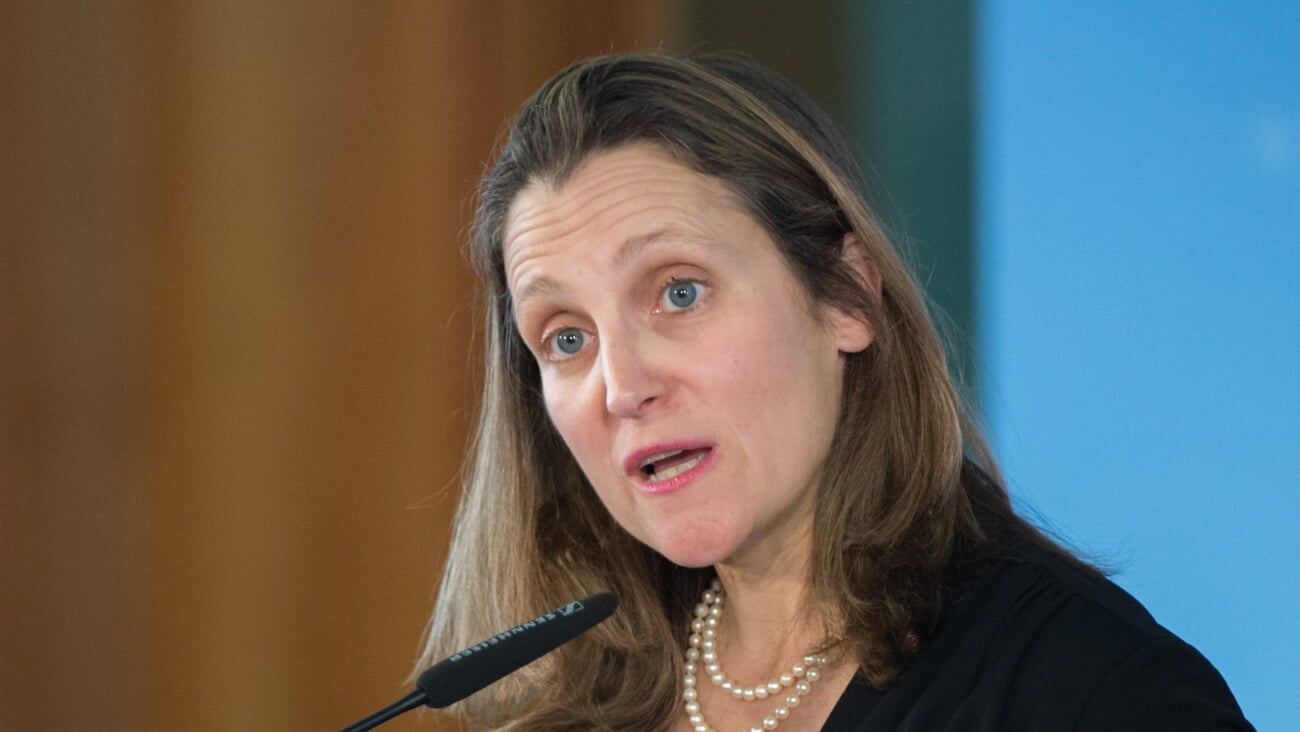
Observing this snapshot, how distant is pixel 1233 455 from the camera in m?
2.00

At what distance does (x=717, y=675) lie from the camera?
1.53 m

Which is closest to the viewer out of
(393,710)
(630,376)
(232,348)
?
(393,710)

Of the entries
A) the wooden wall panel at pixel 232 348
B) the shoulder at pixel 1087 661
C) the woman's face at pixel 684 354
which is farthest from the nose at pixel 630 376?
the wooden wall panel at pixel 232 348

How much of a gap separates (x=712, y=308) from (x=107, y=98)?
1389 millimetres

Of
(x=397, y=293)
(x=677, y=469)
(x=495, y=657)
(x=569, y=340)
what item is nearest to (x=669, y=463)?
(x=677, y=469)

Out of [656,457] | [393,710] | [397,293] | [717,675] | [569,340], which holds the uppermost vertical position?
Answer: [397,293]

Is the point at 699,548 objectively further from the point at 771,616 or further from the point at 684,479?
the point at 771,616

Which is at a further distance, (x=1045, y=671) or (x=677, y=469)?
(x=677, y=469)

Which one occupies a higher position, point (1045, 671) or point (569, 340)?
point (569, 340)

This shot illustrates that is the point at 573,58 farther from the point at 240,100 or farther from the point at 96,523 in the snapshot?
the point at 96,523

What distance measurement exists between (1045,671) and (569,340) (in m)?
0.55

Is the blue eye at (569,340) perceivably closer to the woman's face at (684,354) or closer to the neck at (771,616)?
the woman's face at (684,354)

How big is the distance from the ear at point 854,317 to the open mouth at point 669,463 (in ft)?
0.62

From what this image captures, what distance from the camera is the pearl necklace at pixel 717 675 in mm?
1427
